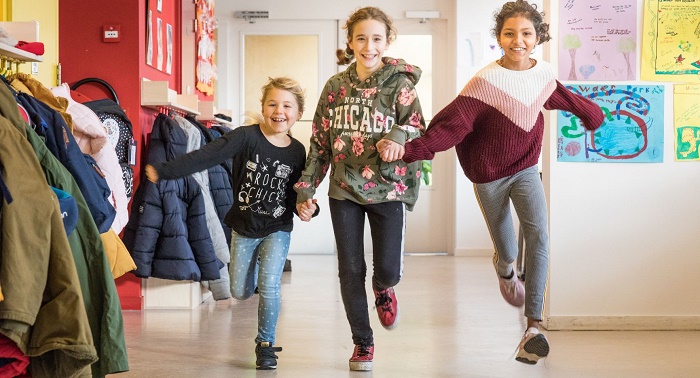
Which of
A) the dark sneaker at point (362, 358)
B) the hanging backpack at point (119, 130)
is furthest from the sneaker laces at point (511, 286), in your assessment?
the hanging backpack at point (119, 130)

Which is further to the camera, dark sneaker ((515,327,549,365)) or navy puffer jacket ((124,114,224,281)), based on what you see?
navy puffer jacket ((124,114,224,281))

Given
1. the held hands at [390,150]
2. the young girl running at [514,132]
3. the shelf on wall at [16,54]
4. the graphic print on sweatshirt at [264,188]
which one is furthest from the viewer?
the graphic print on sweatshirt at [264,188]

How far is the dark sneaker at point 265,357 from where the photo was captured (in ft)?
11.5

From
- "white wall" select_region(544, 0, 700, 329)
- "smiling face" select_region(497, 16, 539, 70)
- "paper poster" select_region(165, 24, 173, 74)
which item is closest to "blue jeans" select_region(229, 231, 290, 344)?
"smiling face" select_region(497, 16, 539, 70)

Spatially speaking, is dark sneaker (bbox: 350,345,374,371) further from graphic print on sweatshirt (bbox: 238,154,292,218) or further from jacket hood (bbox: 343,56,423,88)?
jacket hood (bbox: 343,56,423,88)

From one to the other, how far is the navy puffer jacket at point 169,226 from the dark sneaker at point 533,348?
90.1 inches

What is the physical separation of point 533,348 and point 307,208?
93 centimetres

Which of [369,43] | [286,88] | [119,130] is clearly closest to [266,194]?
[286,88]

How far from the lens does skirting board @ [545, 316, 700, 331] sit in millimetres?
4445

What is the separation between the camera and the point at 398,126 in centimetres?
323

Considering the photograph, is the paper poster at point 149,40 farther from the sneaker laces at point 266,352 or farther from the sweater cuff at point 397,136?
the sweater cuff at point 397,136

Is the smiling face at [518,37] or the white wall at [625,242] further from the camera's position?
the white wall at [625,242]

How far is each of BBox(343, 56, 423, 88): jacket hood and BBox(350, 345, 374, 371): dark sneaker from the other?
969 mm

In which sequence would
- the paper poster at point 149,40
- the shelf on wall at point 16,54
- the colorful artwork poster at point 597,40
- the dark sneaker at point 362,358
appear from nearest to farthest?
the shelf on wall at point 16,54, the dark sneaker at point 362,358, the colorful artwork poster at point 597,40, the paper poster at point 149,40
